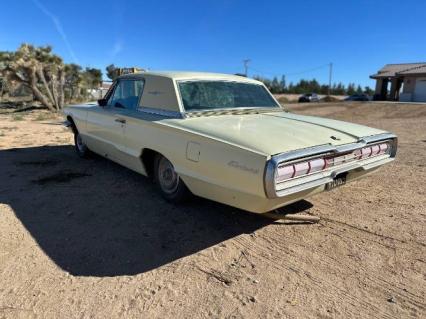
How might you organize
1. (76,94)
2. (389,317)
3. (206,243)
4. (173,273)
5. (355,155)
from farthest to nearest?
1. (76,94)
2. (355,155)
3. (206,243)
4. (173,273)
5. (389,317)

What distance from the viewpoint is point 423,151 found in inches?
314

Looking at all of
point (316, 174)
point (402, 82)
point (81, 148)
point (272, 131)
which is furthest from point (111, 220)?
point (402, 82)

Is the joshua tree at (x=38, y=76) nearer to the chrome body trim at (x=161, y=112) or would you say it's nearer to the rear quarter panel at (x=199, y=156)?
the chrome body trim at (x=161, y=112)

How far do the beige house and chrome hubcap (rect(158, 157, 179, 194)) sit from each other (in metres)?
36.7

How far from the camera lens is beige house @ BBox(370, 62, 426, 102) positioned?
118ft

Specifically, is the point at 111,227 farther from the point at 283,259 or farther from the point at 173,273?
the point at 283,259

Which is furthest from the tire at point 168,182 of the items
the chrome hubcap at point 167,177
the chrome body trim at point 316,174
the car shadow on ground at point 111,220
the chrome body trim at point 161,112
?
the chrome body trim at point 316,174

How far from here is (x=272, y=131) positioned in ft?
12.6

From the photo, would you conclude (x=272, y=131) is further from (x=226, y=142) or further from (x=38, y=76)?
(x=38, y=76)

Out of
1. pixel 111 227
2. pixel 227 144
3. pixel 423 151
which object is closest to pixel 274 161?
pixel 227 144

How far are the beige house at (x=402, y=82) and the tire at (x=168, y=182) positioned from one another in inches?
1445

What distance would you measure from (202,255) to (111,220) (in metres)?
1.26

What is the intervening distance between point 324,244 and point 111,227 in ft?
6.97

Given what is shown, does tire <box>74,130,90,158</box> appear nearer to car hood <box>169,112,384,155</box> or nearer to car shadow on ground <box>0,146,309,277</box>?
car shadow on ground <box>0,146,309,277</box>
